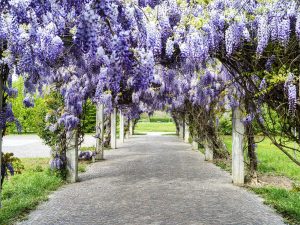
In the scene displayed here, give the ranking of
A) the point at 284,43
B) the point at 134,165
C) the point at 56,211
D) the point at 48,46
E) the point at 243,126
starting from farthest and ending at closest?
the point at 134,165
the point at 243,126
the point at 56,211
the point at 284,43
the point at 48,46

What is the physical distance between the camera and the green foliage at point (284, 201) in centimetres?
572

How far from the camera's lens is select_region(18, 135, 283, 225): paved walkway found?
5.54 m

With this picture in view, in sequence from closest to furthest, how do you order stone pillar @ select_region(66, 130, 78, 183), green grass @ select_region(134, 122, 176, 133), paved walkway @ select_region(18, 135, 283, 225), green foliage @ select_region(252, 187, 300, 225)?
paved walkway @ select_region(18, 135, 283, 225) < green foliage @ select_region(252, 187, 300, 225) < stone pillar @ select_region(66, 130, 78, 183) < green grass @ select_region(134, 122, 176, 133)

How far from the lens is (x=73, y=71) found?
972 centimetres

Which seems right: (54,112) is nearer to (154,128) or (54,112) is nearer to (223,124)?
(223,124)

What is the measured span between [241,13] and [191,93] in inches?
298

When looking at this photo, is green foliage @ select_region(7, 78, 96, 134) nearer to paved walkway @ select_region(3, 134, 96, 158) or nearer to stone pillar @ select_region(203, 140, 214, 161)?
paved walkway @ select_region(3, 134, 96, 158)

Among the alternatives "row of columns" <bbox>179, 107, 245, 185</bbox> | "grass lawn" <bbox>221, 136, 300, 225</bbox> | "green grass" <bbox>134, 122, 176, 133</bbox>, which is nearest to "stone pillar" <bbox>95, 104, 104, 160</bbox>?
"grass lawn" <bbox>221, 136, 300, 225</bbox>

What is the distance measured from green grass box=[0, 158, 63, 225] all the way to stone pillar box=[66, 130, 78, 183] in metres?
0.26

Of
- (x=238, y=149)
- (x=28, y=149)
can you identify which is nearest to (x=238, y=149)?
(x=238, y=149)

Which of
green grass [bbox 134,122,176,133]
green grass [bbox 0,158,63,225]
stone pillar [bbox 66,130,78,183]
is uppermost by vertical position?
stone pillar [bbox 66,130,78,183]

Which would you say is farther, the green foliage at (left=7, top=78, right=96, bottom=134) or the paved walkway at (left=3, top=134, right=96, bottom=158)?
the paved walkway at (left=3, top=134, right=96, bottom=158)

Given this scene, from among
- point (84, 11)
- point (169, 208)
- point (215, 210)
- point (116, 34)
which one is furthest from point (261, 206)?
point (84, 11)

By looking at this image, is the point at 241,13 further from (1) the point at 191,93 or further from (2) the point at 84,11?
(1) the point at 191,93
